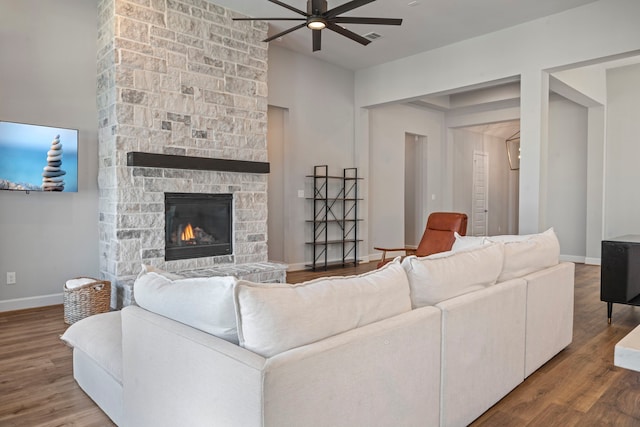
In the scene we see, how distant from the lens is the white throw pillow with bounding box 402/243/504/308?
188cm

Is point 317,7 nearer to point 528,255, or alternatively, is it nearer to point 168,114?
point 168,114

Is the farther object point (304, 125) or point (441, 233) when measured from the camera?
point (304, 125)

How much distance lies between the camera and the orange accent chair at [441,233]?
4.57 m

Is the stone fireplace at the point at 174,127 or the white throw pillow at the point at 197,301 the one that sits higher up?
the stone fireplace at the point at 174,127

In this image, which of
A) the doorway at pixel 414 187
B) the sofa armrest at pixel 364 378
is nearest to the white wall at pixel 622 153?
the doorway at pixel 414 187

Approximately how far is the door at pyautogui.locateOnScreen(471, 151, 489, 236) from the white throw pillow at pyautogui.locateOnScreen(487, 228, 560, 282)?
21.9 ft

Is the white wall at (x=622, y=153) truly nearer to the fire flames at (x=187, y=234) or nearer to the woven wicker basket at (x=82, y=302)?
the fire flames at (x=187, y=234)

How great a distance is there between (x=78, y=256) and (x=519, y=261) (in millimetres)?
4104

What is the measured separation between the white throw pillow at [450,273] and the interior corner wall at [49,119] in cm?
376

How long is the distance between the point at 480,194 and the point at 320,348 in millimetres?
9178

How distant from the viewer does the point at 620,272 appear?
3670mm

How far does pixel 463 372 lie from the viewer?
1940mm

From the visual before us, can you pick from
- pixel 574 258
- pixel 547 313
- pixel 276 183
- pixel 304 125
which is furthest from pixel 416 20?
pixel 574 258

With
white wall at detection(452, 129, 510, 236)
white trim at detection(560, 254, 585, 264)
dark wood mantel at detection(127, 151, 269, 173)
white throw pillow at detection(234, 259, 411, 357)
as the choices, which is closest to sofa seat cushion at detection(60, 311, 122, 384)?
white throw pillow at detection(234, 259, 411, 357)
